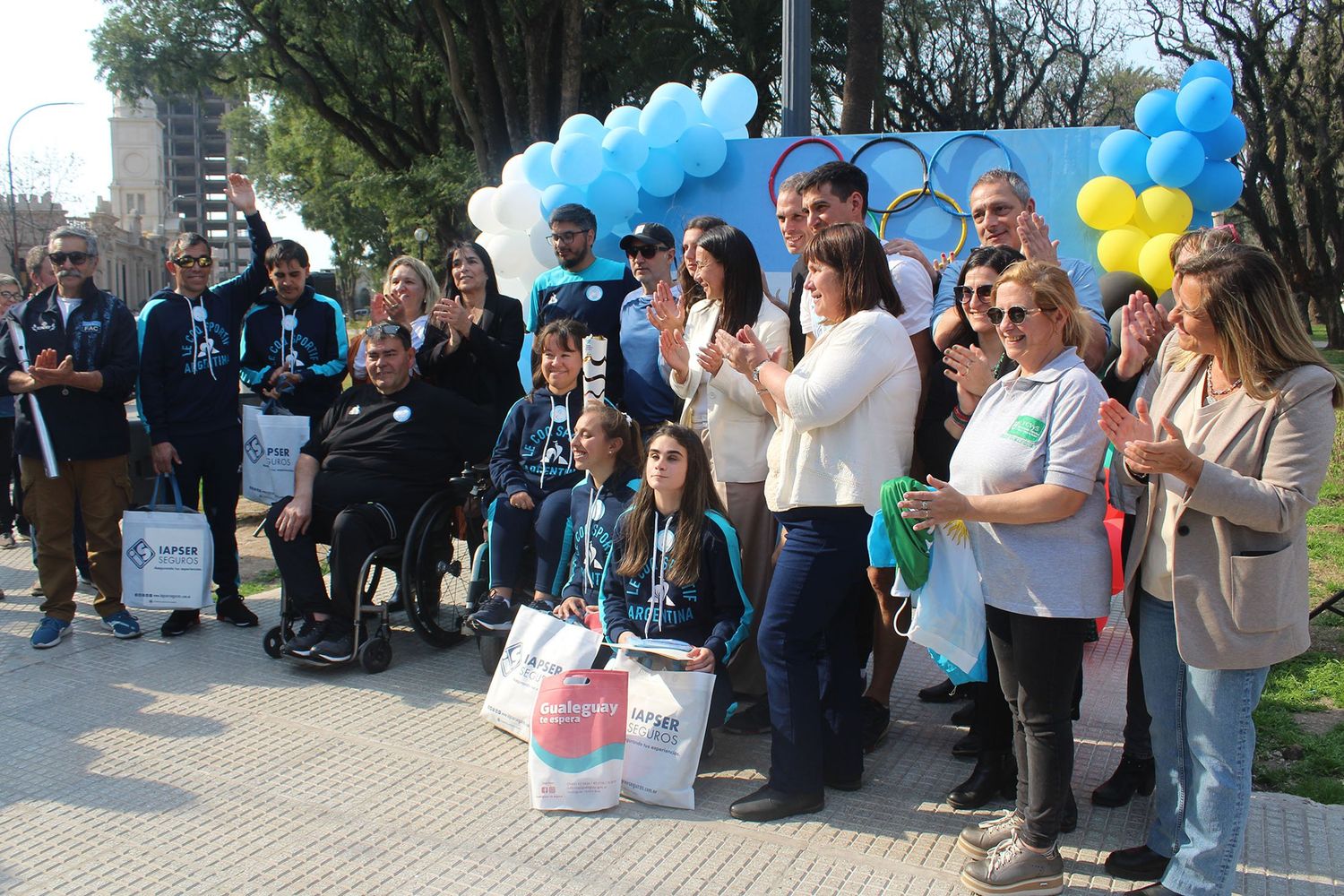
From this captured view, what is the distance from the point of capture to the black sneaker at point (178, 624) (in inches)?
210

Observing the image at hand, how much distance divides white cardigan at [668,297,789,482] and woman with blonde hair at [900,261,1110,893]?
42.0 inches

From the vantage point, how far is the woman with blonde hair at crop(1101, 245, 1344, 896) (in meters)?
2.48

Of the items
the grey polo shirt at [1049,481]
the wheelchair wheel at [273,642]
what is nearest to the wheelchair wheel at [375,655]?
the wheelchair wheel at [273,642]

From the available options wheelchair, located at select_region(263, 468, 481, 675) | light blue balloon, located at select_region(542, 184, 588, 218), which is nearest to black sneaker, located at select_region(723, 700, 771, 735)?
wheelchair, located at select_region(263, 468, 481, 675)

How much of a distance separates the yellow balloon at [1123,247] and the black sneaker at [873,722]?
14.9 ft

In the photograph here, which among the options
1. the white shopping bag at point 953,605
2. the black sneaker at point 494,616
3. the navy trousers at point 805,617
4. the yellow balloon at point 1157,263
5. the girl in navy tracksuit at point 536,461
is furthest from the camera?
the yellow balloon at point 1157,263

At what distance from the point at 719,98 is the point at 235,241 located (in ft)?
398

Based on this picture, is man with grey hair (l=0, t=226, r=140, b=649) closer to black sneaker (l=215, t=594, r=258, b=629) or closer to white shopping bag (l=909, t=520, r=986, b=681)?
black sneaker (l=215, t=594, r=258, b=629)

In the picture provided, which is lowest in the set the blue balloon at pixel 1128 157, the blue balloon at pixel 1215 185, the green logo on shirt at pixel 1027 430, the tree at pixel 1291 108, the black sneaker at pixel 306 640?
the black sneaker at pixel 306 640

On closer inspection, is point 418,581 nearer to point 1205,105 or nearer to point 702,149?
point 702,149

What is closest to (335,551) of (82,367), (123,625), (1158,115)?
(123,625)

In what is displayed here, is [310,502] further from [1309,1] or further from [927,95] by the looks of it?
[927,95]

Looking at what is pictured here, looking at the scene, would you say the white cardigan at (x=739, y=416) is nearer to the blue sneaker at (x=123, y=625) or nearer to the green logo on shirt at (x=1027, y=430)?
the green logo on shirt at (x=1027, y=430)

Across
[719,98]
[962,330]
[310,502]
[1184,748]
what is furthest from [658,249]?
[719,98]
